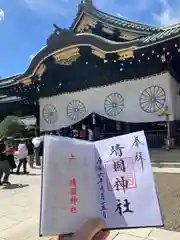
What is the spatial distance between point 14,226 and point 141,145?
3897 mm

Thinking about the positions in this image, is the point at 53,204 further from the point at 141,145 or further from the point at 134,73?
the point at 134,73

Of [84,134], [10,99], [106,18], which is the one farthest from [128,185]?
[10,99]

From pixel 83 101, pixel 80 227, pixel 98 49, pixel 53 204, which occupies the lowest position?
pixel 80 227

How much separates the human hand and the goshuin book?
3 centimetres

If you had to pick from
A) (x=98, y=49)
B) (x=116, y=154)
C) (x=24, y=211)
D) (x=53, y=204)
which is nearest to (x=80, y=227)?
(x=53, y=204)

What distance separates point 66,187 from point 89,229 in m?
0.23

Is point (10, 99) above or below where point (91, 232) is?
above

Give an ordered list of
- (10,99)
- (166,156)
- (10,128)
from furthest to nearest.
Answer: (10,99)
(10,128)
(166,156)

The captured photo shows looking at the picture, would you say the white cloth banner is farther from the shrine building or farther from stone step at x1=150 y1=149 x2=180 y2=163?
stone step at x1=150 y1=149 x2=180 y2=163

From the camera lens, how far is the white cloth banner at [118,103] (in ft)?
36.1

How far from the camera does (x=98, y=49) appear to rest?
11.2 meters

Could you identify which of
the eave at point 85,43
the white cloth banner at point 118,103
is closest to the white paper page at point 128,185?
the eave at point 85,43

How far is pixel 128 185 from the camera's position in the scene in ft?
4.62

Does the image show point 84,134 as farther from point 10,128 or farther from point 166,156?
point 166,156
